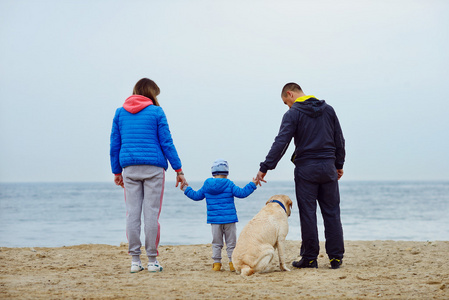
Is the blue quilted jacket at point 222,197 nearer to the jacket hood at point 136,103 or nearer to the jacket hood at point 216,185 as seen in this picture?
the jacket hood at point 216,185

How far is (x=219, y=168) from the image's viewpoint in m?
5.80

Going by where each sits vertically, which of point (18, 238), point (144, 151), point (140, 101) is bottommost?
point (18, 238)

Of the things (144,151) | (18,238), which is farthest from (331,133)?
(18,238)

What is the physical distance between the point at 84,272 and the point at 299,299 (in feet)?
9.84

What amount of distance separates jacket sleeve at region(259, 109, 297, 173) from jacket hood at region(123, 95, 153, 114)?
1632 millimetres

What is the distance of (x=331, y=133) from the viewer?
5.95m

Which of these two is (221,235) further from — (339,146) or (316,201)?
(339,146)

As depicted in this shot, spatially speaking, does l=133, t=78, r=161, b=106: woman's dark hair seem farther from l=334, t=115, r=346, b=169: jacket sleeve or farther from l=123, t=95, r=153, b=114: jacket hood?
l=334, t=115, r=346, b=169: jacket sleeve

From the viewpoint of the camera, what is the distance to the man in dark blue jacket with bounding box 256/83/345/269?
5.81 metres

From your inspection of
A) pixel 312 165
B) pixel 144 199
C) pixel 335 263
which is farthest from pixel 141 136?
pixel 335 263

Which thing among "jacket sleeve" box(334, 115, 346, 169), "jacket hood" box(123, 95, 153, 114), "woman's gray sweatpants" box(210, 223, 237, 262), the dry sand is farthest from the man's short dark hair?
the dry sand

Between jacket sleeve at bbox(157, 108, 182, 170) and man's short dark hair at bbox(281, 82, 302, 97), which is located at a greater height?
man's short dark hair at bbox(281, 82, 302, 97)

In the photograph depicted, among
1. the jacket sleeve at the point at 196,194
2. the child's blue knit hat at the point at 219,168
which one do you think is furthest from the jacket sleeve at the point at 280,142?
the jacket sleeve at the point at 196,194

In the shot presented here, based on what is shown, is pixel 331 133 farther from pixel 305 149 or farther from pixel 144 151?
pixel 144 151
